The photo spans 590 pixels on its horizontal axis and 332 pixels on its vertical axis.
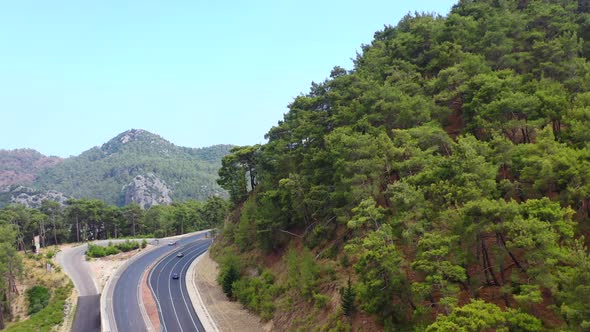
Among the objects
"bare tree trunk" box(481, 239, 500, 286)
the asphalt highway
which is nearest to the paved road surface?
the asphalt highway

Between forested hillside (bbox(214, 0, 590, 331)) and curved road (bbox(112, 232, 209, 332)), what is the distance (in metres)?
10.7

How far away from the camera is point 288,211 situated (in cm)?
4522

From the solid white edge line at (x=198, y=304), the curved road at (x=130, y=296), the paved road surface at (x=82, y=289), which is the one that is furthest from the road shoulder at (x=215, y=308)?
the paved road surface at (x=82, y=289)

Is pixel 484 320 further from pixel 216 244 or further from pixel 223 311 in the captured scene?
pixel 216 244

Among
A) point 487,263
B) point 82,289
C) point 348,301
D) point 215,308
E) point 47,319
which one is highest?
point 487,263

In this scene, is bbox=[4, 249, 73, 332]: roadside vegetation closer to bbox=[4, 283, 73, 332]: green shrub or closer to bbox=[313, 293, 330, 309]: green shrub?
bbox=[4, 283, 73, 332]: green shrub

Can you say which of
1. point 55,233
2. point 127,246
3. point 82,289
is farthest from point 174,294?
point 55,233

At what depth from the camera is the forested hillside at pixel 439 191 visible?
20094 millimetres

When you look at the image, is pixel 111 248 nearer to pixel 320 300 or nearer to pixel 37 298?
pixel 37 298

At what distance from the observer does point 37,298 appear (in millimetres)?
56844

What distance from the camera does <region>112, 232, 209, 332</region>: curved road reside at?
42.0 metres

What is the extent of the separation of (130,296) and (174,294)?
18.3ft

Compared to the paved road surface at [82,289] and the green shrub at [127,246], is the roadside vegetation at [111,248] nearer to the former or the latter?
the green shrub at [127,246]

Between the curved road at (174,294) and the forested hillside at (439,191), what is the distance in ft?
18.9
